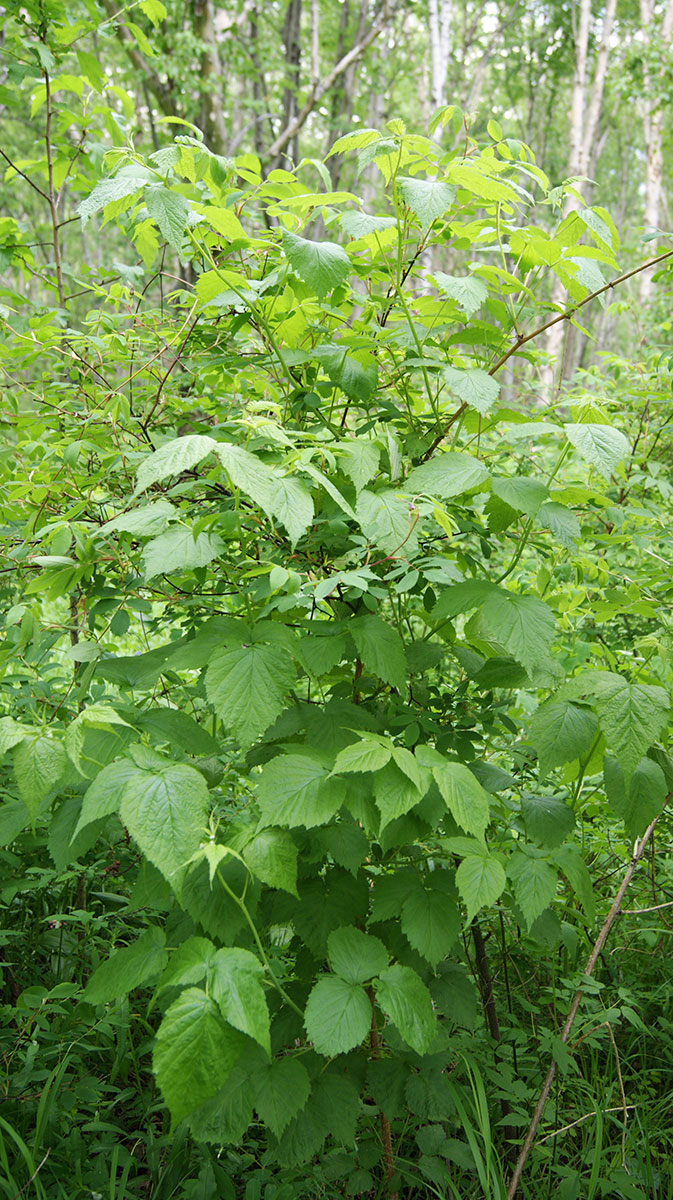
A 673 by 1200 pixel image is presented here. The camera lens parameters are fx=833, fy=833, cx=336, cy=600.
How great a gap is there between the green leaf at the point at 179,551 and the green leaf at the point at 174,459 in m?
0.18

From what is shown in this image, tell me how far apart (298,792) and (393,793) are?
0.47 ft

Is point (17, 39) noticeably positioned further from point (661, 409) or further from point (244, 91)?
point (244, 91)

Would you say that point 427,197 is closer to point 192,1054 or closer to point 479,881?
point 479,881

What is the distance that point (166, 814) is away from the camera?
109cm

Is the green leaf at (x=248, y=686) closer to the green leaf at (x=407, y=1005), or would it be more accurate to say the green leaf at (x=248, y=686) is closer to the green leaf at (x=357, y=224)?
the green leaf at (x=407, y=1005)

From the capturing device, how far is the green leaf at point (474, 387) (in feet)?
4.39

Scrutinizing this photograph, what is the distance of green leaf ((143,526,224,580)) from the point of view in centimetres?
126

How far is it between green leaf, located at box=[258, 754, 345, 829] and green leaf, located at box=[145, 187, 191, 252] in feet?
2.68

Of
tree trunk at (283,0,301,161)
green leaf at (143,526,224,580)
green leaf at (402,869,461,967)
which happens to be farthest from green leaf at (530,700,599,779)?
tree trunk at (283,0,301,161)

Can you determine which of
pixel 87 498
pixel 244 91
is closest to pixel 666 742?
pixel 87 498

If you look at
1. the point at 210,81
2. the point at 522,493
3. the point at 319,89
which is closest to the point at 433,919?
the point at 522,493

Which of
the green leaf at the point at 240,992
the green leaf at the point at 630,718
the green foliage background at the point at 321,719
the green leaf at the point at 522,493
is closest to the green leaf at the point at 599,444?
the green foliage background at the point at 321,719

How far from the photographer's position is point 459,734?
1.63m

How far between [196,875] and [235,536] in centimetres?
59
